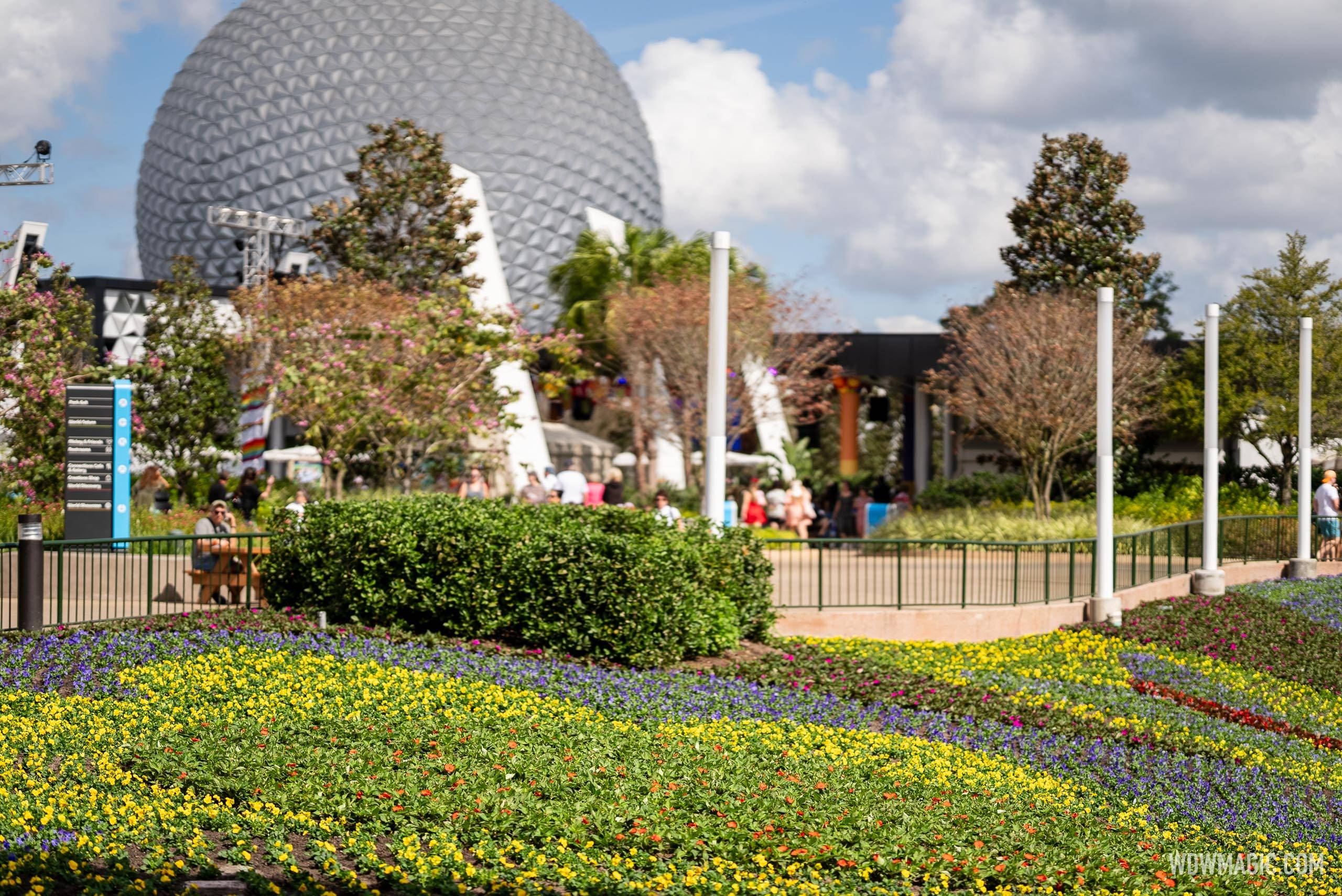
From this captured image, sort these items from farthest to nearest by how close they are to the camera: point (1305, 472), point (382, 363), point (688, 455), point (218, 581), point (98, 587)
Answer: point (688, 455), point (382, 363), point (1305, 472), point (218, 581), point (98, 587)

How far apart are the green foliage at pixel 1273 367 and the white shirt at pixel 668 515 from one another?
17371mm

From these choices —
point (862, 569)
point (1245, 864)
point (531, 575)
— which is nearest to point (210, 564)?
point (531, 575)

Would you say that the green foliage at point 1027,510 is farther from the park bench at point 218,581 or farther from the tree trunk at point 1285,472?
the park bench at point 218,581

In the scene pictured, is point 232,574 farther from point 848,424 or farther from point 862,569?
point 848,424

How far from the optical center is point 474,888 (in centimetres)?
550

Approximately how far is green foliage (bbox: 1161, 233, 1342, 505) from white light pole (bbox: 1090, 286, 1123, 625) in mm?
13859

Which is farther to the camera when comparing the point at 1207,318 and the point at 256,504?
the point at 256,504

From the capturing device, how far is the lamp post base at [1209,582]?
19.3 m

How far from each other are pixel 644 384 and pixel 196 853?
85.3 ft

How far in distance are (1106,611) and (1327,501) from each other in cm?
904

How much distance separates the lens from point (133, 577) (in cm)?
1258

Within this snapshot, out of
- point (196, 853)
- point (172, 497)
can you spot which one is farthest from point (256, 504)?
point (196, 853)

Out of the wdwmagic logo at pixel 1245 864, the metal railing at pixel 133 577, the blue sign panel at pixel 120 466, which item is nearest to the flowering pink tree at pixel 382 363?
the blue sign panel at pixel 120 466

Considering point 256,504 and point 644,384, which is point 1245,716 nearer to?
point 256,504
